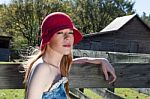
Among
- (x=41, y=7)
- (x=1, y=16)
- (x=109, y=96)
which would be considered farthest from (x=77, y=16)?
(x=109, y=96)

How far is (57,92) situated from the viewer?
2434 millimetres

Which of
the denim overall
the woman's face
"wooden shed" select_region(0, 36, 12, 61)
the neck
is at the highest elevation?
the woman's face

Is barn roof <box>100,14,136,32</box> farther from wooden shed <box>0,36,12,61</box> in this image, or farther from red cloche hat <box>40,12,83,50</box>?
red cloche hat <box>40,12,83,50</box>

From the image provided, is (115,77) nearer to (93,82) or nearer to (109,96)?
(93,82)

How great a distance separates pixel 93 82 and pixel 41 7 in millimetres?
61879

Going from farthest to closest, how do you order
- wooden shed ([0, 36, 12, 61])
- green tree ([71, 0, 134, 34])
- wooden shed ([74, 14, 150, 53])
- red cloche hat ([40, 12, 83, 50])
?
green tree ([71, 0, 134, 34]) → wooden shed ([74, 14, 150, 53]) → wooden shed ([0, 36, 12, 61]) → red cloche hat ([40, 12, 83, 50])

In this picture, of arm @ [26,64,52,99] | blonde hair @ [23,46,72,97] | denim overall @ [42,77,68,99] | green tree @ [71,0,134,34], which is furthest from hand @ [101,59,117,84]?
green tree @ [71,0,134,34]

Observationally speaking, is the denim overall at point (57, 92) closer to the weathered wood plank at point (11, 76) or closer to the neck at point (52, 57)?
the neck at point (52, 57)

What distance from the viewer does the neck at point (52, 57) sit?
2.50m

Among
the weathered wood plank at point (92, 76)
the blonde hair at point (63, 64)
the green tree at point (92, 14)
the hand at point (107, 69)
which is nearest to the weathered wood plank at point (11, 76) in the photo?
the weathered wood plank at point (92, 76)

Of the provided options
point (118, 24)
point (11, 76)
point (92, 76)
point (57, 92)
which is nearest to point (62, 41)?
point (57, 92)

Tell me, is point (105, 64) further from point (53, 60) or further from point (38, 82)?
point (38, 82)

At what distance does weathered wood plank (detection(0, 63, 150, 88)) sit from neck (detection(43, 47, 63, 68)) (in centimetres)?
42

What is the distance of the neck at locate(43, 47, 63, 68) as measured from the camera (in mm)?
2504
